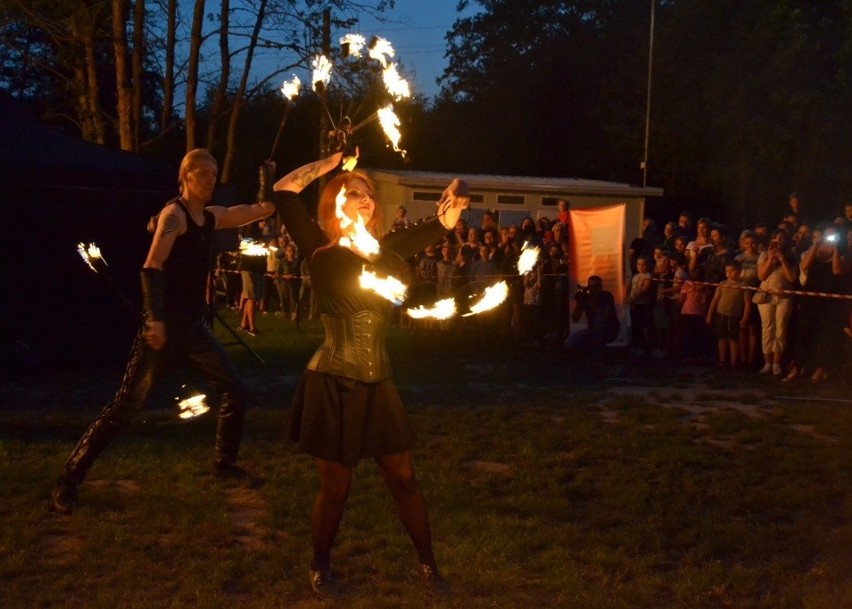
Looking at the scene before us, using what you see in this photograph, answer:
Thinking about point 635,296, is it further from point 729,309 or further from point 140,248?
point 140,248

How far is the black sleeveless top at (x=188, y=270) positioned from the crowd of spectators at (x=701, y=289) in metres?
4.00

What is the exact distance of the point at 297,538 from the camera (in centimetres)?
580

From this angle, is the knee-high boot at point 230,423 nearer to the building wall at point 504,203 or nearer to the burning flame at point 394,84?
the burning flame at point 394,84

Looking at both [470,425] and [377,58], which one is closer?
[377,58]

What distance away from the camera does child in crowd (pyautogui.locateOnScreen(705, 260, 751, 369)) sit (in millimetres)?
12477

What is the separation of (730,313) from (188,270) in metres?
8.06

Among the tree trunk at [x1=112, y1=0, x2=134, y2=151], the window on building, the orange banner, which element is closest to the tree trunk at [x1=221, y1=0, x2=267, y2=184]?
the tree trunk at [x1=112, y1=0, x2=134, y2=151]

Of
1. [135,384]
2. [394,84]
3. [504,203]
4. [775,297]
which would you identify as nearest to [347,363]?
[394,84]

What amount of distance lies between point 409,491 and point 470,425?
423cm

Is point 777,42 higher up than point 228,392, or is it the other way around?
point 777,42

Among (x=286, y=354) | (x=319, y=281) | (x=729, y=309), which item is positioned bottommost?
(x=286, y=354)

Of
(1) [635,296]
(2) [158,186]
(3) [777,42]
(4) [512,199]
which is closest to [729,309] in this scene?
(1) [635,296]

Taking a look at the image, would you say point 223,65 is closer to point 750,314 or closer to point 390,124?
point 750,314

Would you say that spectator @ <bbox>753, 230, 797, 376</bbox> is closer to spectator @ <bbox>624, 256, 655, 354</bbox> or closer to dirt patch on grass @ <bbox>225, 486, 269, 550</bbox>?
spectator @ <bbox>624, 256, 655, 354</bbox>
